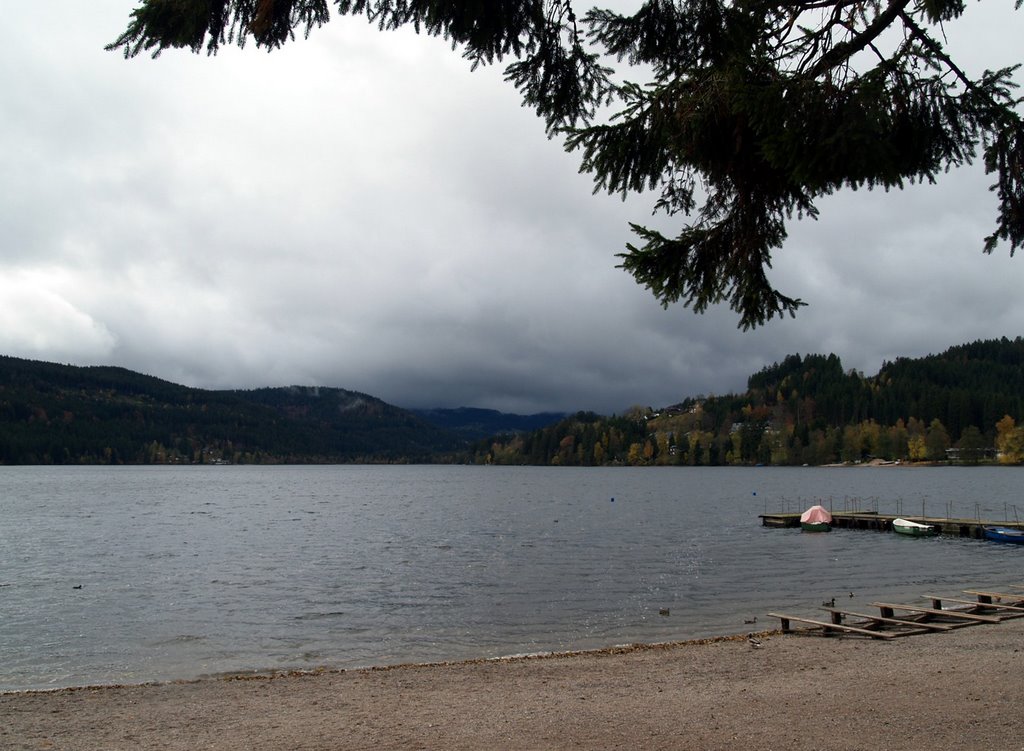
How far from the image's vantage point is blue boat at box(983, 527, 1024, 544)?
51.6 metres

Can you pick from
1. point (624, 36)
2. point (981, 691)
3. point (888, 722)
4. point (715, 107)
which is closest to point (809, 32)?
point (715, 107)

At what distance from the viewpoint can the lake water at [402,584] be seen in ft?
81.4

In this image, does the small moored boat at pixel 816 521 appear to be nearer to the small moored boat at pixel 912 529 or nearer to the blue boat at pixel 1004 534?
the small moored boat at pixel 912 529

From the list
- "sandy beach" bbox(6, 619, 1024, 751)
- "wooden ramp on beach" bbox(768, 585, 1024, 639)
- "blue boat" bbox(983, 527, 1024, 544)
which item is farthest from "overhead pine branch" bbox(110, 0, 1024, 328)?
"blue boat" bbox(983, 527, 1024, 544)

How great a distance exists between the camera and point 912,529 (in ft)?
193

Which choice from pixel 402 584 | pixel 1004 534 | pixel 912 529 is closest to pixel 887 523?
pixel 912 529

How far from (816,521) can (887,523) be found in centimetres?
545

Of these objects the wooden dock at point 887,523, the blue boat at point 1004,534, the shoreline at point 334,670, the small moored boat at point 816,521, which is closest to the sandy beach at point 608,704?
the shoreline at point 334,670

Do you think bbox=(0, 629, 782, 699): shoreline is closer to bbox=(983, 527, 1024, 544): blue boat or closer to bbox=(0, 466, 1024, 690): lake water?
bbox=(0, 466, 1024, 690): lake water

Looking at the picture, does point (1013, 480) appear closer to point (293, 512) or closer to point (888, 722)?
point (293, 512)

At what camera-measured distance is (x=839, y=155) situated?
22.5 feet

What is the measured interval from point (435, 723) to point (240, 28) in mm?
10673

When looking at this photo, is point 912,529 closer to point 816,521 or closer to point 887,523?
point 887,523

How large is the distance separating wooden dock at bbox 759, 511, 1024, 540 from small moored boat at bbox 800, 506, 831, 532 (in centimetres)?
236
